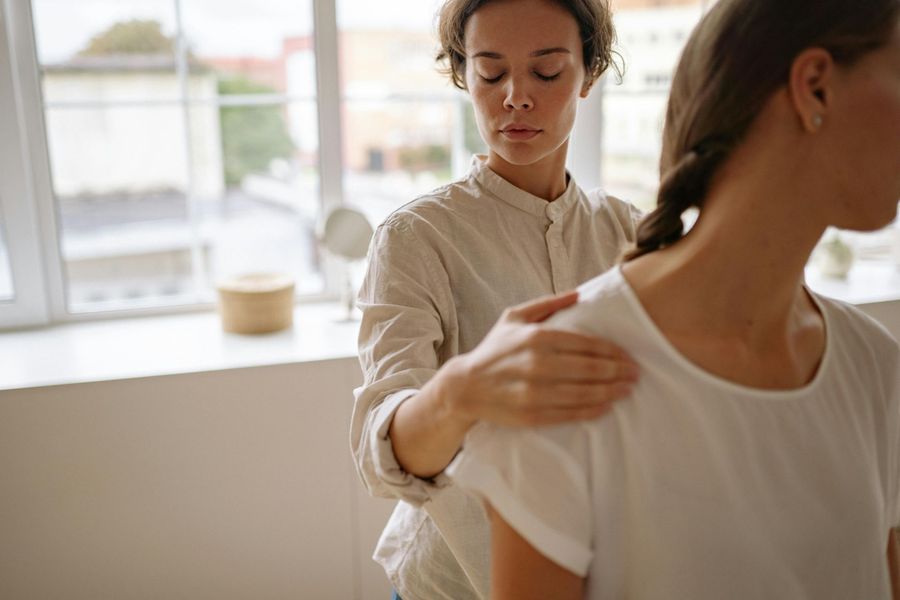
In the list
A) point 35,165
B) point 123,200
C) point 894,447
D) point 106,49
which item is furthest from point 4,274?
point 894,447

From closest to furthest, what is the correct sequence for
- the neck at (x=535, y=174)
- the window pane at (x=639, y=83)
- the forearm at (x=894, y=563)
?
1. the forearm at (x=894, y=563)
2. the neck at (x=535, y=174)
3. the window pane at (x=639, y=83)

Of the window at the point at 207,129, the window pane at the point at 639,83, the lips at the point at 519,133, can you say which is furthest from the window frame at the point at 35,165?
the lips at the point at 519,133

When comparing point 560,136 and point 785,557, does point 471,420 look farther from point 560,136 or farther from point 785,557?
point 560,136

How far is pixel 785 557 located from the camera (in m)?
0.87

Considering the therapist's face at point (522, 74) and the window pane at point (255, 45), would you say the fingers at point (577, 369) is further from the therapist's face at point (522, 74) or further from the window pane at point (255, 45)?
the window pane at point (255, 45)

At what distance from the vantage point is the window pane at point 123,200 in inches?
99.8

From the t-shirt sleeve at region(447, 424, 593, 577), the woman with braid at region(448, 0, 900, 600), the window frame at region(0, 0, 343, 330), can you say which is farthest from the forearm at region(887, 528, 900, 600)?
the window frame at region(0, 0, 343, 330)

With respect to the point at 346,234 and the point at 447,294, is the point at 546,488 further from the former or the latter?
the point at 346,234

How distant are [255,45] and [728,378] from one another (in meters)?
2.20

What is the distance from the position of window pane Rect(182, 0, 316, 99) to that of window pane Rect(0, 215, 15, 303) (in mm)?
701

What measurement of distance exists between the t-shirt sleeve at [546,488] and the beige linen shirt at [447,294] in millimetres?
286

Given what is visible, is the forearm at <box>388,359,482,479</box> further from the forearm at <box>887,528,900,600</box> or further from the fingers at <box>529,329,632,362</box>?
the forearm at <box>887,528,900,600</box>

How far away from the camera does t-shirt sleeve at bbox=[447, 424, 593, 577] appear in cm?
81

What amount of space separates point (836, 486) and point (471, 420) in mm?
392
